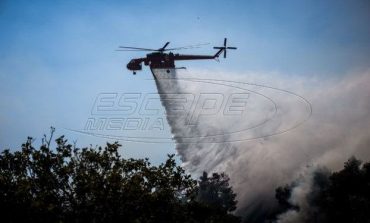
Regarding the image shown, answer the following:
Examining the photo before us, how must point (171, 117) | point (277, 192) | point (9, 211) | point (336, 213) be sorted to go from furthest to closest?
point (277, 192) → point (336, 213) → point (171, 117) → point (9, 211)

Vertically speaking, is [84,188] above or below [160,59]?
below

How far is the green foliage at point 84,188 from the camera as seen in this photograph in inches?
1161

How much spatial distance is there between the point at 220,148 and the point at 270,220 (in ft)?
114

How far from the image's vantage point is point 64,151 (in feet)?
105

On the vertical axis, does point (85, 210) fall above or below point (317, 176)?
below

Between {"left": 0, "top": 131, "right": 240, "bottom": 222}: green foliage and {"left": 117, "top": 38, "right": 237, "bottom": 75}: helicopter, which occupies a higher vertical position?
{"left": 117, "top": 38, "right": 237, "bottom": 75}: helicopter

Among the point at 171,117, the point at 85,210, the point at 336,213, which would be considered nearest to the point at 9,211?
the point at 85,210

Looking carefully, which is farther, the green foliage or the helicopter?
the helicopter

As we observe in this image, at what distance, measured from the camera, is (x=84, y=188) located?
29.6 m

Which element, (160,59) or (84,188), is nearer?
(84,188)

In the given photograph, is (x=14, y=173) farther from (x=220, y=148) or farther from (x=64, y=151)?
(x=220, y=148)

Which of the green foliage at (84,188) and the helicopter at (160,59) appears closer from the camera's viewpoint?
the green foliage at (84,188)

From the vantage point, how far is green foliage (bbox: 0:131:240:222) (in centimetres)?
2948

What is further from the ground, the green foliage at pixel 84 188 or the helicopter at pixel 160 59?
the helicopter at pixel 160 59
